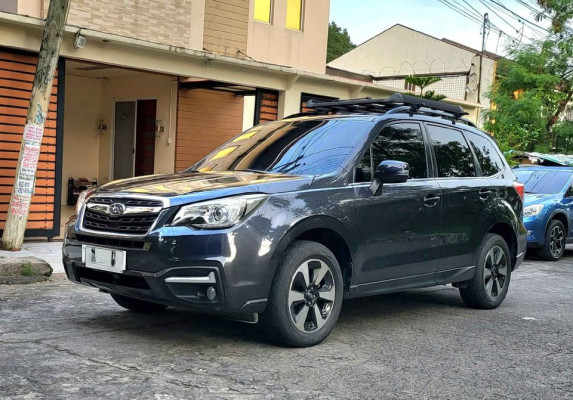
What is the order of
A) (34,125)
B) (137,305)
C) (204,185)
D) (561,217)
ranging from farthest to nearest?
(561,217)
(34,125)
(137,305)
(204,185)

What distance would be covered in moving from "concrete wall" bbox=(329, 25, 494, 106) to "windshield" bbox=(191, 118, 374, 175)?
26.7 metres

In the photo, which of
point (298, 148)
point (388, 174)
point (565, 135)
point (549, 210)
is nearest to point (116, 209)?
point (298, 148)

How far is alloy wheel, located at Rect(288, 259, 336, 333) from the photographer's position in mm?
5148

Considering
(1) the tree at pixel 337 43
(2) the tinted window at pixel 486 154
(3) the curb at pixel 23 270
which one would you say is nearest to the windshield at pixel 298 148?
(2) the tinted window at pixel 486 154

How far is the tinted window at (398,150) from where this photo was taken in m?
5.88

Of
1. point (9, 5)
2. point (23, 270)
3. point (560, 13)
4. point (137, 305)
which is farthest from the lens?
point (560, 13)

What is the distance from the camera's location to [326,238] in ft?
18.2

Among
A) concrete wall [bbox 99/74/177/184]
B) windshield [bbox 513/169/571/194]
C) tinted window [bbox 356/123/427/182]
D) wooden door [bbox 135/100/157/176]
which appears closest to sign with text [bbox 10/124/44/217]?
tinted window [bbox 356/123/427/182]

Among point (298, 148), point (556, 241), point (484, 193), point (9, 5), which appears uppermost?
point (9, 5)

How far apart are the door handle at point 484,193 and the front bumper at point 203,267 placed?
288cm

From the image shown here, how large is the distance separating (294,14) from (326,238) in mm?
13812

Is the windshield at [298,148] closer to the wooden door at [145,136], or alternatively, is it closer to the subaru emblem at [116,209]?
the subaru emblem at [116,209]

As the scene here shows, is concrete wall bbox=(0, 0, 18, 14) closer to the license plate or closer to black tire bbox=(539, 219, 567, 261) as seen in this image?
the license plate

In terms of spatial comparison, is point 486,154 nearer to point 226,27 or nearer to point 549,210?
point 549,210
